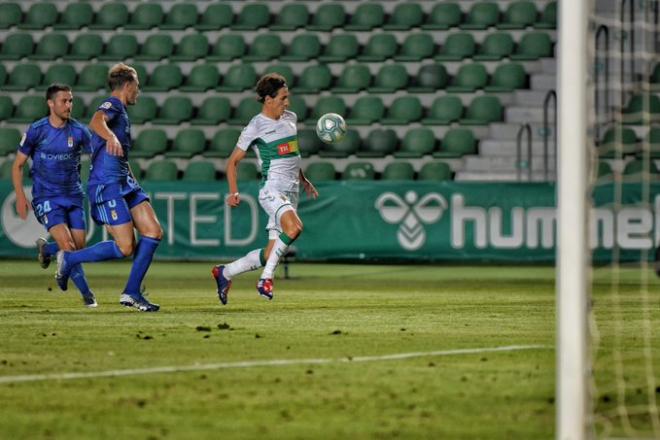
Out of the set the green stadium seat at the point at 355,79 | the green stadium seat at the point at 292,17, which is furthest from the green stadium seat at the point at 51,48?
the green stadium seat at the point at 355,79

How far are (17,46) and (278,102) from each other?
42.4 feet

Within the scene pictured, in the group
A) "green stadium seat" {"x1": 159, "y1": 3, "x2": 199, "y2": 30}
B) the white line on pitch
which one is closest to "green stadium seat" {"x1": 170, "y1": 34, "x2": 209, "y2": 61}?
"green stadium seat" {"x1": 159, "y1": 3, "x2": 199, "y2": 30}

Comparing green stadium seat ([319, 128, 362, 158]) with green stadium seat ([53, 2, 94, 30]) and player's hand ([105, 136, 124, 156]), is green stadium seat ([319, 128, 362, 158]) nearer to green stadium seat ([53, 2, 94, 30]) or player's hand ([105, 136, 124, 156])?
green stadium seat ([53, 2, 94, 30])

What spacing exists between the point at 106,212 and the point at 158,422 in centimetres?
574

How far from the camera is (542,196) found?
58.8ft

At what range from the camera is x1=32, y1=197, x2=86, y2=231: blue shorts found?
1220 cm

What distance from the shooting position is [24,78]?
23.5m

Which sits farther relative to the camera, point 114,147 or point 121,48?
point 121,48

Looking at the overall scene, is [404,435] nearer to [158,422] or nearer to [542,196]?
[158,422]

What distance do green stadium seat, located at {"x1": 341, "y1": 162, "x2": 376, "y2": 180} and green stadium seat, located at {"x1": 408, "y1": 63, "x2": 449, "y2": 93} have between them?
2031mm

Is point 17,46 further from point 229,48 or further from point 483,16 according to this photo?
point 483,16

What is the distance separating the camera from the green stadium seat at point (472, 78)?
865 inches

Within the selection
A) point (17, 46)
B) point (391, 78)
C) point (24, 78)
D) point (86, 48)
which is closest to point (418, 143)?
point (391, 78)

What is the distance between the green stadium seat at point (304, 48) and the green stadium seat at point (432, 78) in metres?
1.82
